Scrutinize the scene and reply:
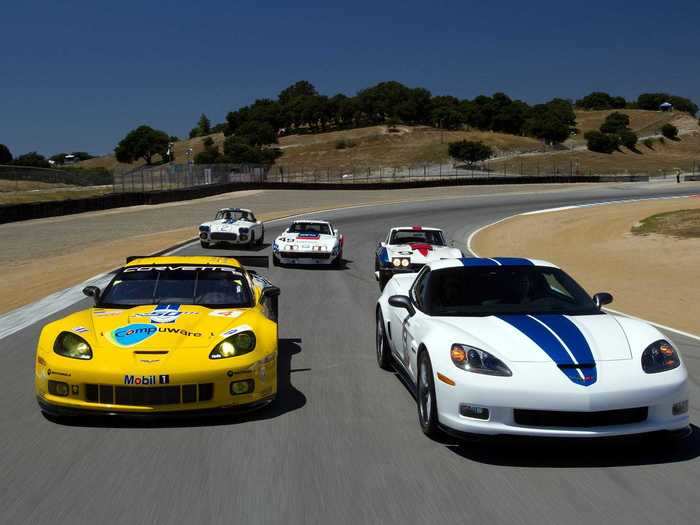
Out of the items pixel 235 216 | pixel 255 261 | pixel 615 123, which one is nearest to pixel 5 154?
pixel 615 123

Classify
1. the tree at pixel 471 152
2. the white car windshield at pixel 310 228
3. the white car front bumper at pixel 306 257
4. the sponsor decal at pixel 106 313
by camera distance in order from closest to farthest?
the sponsor decal at pixel 106 313, the white car front bumper at pixel 306 257, the white car windshield at pixel 310 228, the tree at pixel 471 152

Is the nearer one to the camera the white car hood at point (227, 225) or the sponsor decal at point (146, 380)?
the sponsor decal at point (146, 380)

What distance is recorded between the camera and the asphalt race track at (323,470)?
Result: 4645mm

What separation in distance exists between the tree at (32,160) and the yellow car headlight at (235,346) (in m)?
138

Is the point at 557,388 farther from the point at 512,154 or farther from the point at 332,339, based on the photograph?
the point at 512,154

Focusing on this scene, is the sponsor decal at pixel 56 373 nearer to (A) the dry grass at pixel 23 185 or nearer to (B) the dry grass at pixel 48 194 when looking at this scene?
(B) the dry grass at pixel 48 194

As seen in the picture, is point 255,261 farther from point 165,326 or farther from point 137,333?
point 137,333

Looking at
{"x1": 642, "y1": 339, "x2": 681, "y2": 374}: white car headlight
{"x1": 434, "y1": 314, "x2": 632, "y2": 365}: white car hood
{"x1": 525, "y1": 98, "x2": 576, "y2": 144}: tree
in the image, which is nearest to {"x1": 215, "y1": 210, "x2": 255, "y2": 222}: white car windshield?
{"x1": 434, "y1": 314, "x2": 632, "y2": 365}: white car hood

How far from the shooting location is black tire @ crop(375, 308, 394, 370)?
8.52 meters

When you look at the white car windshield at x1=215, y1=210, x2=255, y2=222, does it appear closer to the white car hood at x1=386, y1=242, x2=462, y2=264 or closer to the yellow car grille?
the white car hood at x1=386, y1=242, x2=462, y2=264

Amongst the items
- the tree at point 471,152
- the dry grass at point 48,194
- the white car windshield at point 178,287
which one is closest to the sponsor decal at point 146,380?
the white car windshield at point 178,287

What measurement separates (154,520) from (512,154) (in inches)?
5538

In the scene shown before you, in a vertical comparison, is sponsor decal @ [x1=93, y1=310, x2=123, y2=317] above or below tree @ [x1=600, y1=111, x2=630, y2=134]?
below

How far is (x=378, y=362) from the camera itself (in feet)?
29.3
